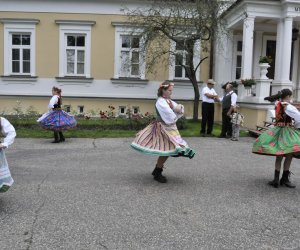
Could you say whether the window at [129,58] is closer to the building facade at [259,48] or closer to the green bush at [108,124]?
the building facade at [259,48]

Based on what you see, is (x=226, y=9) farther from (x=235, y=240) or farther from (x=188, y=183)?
(x=235, y=240)

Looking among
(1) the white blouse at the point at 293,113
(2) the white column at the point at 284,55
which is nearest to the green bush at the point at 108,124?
(2) the white column at the point at 284,55

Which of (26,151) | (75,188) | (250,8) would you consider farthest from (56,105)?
(250,8)

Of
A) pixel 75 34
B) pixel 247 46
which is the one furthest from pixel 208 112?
pixel 75 34

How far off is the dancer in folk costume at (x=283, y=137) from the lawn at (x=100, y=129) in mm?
6271

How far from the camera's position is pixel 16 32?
19.3m

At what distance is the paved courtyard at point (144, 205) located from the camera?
168 inches

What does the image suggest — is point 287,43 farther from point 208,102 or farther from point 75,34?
point 75,34

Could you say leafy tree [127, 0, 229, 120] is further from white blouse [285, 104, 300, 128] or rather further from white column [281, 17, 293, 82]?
white blouse [285, 104, 300, 128]

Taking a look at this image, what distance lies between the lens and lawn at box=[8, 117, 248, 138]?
507 inches

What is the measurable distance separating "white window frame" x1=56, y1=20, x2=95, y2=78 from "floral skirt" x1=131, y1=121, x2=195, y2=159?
44.1ft

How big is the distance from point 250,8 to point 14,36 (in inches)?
434

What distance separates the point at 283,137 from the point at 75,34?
586 inches

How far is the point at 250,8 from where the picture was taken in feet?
52.9
